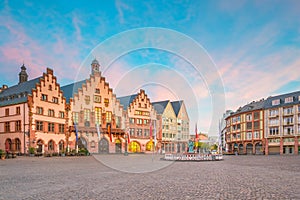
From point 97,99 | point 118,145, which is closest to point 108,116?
point 97,99

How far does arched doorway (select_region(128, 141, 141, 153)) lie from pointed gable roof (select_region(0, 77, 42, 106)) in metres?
30.9

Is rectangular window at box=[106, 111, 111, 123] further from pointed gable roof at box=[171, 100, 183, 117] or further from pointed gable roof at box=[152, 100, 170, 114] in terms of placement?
pointed gable roof at box=[171, 100, 183, 117]

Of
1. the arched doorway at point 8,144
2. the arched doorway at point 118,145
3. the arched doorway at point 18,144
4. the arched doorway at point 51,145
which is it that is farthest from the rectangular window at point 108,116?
the arched doorway at point 8,144

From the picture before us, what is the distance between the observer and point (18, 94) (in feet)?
188

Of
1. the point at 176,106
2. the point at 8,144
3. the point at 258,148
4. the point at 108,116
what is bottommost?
the point at 258,148

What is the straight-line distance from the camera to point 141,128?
80375 mm

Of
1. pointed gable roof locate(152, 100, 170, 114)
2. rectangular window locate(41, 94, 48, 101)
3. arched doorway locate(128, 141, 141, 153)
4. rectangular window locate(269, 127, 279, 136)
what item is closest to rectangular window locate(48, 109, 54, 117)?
rectangular window locate(41, 94, 48, 101)

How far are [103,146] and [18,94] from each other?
23573 millimetres

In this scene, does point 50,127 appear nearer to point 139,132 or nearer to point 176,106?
point 139,132

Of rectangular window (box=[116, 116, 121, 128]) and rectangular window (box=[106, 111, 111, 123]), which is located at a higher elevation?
rectangular window (box=[106, 111, 111, 123])

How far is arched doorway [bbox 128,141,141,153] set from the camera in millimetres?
77425

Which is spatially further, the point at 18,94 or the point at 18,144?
the point at 18,94

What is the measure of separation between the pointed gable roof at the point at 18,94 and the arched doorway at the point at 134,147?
3093 centimetres

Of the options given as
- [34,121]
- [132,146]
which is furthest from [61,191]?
[132,146]
